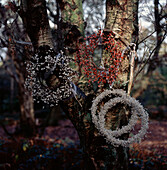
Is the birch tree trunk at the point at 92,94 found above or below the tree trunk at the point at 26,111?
above

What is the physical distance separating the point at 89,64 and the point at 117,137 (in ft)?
4.16

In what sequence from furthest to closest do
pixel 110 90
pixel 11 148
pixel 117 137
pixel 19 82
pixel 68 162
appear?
pixel 19 82
pixel 11 148
pixel 68 162
pixel 117 137
pixel 110 90

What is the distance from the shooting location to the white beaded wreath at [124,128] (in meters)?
2.29

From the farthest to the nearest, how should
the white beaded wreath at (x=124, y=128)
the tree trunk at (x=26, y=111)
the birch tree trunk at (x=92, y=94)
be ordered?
the tree trunk at (x=26, y=111)
the birch tree trunk at (x=92, y=94)
the white beaded wreath at (x=124, y=128)

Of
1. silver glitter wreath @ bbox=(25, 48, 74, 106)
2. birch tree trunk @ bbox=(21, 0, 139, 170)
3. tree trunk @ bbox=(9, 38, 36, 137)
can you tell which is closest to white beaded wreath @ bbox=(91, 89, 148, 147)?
birch tree trunk @ bbox=(21, 0, 139, 170)

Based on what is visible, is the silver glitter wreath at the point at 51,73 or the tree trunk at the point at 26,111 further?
the tree trunk at the point at 26,111

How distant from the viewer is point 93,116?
2.40m

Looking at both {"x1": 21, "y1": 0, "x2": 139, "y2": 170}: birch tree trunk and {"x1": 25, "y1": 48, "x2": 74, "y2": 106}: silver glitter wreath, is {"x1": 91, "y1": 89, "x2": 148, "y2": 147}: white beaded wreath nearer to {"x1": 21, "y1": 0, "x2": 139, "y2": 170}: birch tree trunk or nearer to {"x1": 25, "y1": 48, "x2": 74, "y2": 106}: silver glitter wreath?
{"x1": 21, "y1": 0, "x2": 139, "y2": 170}: birch tree trunk

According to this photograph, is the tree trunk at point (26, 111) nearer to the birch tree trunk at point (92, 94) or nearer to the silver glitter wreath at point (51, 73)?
the silver glitter wreath at point (51, 73)

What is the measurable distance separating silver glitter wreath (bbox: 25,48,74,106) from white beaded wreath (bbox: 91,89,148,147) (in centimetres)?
57

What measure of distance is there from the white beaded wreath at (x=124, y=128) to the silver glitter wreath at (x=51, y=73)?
1.89ft

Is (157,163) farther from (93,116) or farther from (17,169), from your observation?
(17,169)

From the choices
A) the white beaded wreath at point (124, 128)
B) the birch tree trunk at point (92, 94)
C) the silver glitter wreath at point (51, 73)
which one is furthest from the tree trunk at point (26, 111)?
the white beaded wreath at point (124, 128)

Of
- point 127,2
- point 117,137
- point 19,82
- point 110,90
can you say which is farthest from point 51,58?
point 19,82
